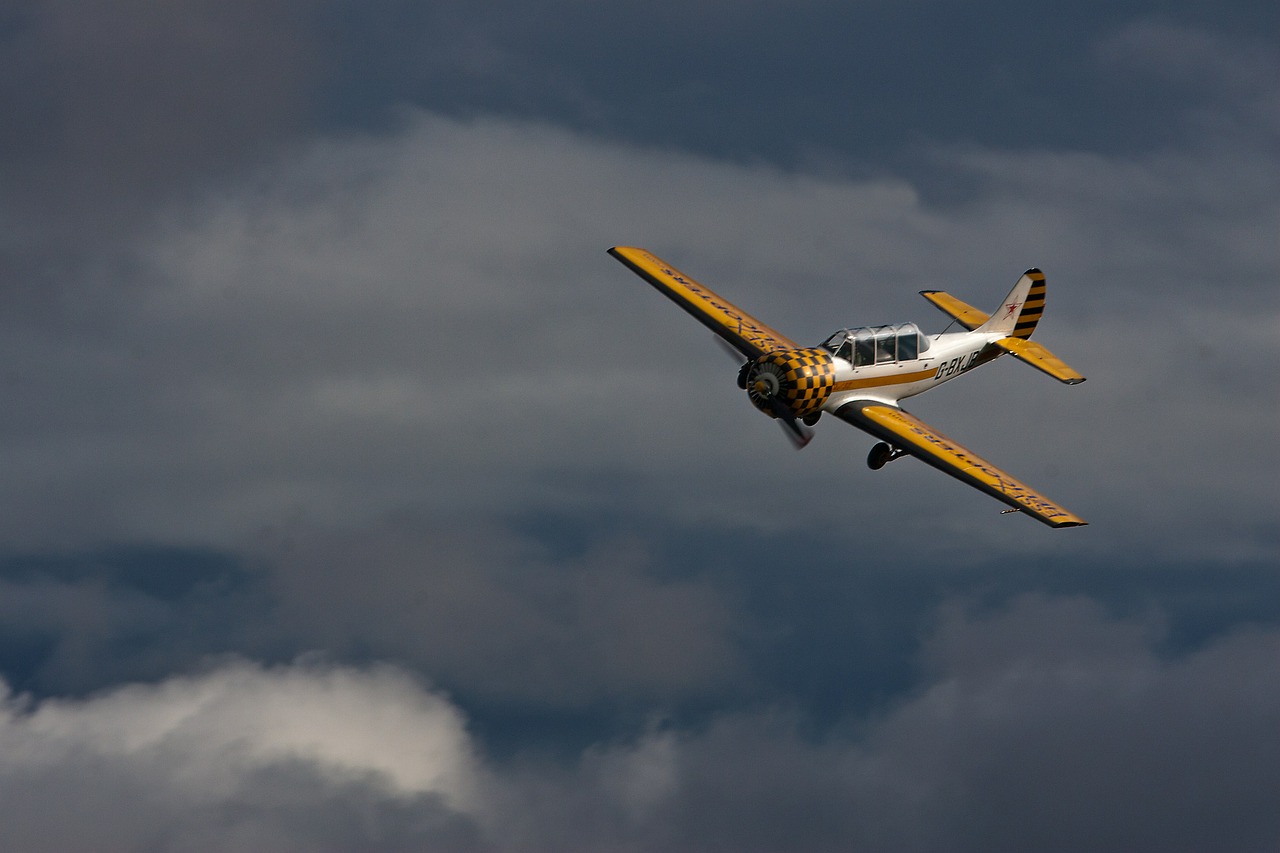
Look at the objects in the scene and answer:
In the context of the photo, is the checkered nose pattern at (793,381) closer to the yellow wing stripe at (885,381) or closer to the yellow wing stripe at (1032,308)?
the yellow wing stripe at (885,381)

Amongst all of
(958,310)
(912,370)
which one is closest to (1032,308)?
Answer: (958,310)

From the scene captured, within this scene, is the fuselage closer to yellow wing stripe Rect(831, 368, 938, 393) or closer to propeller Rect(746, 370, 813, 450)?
yellow wing stripe Rect(831, 368, 938, 393)

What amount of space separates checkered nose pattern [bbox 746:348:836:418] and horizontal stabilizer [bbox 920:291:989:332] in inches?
405

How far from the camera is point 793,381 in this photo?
178 ft

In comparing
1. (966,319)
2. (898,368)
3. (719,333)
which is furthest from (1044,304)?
(719,333)

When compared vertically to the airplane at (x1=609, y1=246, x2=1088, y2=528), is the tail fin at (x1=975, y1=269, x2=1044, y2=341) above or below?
above

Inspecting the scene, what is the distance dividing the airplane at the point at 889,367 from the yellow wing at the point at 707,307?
50 millimetres

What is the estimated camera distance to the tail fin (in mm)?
62375

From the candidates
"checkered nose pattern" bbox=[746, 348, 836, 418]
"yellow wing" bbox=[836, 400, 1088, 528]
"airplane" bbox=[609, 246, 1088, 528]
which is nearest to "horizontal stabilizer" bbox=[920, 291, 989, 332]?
"airplane" bbox=[609, 246, 1088, 528]

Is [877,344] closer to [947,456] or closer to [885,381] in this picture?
[885,381]

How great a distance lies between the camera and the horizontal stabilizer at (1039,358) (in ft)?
194

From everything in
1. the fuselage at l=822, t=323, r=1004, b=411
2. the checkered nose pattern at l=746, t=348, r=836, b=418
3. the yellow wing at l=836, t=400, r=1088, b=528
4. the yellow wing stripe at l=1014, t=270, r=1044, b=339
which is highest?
the yellow wing stripe at l=1014, t=270, r=1044, b=339

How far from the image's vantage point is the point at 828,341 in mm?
56344

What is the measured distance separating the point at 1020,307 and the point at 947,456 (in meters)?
12.3
